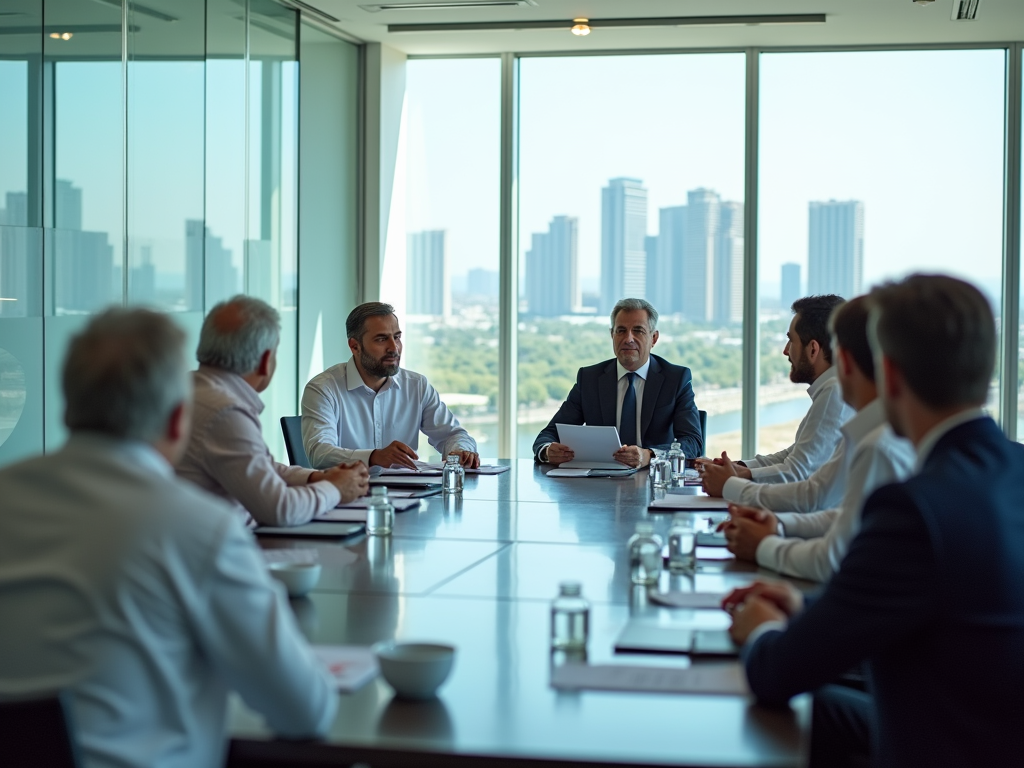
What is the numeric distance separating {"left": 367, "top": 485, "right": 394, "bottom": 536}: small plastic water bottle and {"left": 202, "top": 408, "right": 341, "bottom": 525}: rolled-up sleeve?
236mm

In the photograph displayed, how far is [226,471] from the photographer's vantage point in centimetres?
329

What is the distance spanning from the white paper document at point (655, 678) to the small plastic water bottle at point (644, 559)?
0.63m

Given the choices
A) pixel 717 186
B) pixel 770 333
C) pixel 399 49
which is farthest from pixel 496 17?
pixel 770 333

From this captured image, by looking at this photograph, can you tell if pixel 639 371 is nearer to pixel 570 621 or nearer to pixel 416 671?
pixel 570 621

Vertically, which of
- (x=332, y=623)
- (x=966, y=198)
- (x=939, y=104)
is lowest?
(x=332, y=623)

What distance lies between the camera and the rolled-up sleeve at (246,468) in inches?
129

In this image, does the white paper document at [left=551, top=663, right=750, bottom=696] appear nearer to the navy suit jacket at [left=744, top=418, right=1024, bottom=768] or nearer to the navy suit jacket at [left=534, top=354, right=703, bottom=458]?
the navy suit jacket at [left=744, top=418, right=1024, bottom=768]

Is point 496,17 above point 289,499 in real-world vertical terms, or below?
above

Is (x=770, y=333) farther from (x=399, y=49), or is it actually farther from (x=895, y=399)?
(x=895, y=399)

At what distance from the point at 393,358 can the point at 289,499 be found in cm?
203

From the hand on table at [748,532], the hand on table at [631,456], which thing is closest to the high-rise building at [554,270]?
the hand on table at [631,456]

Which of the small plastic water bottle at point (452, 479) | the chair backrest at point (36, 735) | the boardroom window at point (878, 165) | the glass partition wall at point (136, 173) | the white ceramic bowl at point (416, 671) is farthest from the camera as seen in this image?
the boardroom window at point (878, 165)

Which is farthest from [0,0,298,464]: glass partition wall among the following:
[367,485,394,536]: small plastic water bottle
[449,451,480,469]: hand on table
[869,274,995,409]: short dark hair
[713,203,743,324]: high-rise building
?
[869,274,995,409]: short dark hair

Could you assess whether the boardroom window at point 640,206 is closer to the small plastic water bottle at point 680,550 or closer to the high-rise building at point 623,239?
the high-rise building at point 623,239
